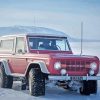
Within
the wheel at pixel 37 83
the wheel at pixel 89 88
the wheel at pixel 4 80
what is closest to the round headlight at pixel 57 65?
the wheel at pixel 37 83

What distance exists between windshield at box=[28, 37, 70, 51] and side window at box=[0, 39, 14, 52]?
107 cm

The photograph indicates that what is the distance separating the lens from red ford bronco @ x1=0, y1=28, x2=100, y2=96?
41.7ft

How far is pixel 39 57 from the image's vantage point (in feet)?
42.8

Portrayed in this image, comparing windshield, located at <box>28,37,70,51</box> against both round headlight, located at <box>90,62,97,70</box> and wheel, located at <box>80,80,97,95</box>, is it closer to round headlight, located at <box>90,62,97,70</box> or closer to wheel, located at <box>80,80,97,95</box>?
wheel, located at <box>80,80,97,95</box>

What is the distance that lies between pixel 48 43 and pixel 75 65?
196 cm

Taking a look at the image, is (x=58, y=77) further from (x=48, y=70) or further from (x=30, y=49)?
(x=30, y=49)

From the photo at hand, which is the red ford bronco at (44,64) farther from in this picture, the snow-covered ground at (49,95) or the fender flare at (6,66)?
A: the snow-covered ground at (49,95)

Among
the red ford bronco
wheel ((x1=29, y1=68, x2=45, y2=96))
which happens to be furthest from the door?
wheel ((x1=29, y1=68, x2=45, y2=96))

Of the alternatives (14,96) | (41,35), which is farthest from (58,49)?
(14,96)

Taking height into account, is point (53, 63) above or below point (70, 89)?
above

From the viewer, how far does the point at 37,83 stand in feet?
41.6

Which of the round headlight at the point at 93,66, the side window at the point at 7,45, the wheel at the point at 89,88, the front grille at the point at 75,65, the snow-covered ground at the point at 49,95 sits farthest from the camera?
the side window at the point at 7,45

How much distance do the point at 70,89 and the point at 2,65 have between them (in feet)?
7.58

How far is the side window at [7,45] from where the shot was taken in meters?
15.3
